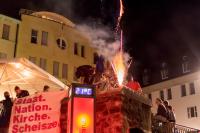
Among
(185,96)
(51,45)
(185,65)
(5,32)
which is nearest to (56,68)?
(51,45)

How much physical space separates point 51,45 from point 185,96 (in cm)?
1669

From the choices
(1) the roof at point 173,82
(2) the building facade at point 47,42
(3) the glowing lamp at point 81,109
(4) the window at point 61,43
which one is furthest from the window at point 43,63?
(3) the glowing lamp at point 81,109

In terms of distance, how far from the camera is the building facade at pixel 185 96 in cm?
4000

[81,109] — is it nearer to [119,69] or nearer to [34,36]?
[119,69]

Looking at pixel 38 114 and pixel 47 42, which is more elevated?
pixel 47 42

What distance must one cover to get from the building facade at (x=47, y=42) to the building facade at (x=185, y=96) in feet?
35.8

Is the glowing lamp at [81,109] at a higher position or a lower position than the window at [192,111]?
lower

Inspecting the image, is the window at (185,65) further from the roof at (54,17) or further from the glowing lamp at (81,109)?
the glowing lamp at (81,109)

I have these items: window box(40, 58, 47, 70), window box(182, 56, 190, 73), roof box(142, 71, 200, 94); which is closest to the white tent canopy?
window box(40, 58, 47, 70)

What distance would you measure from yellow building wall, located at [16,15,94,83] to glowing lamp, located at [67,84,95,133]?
2540 cm

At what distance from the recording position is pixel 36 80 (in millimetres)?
15070

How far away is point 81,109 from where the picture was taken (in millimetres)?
8469

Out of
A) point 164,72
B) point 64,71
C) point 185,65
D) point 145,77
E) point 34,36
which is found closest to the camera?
point 34,36

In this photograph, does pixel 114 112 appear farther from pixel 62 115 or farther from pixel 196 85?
pixel 196 85
